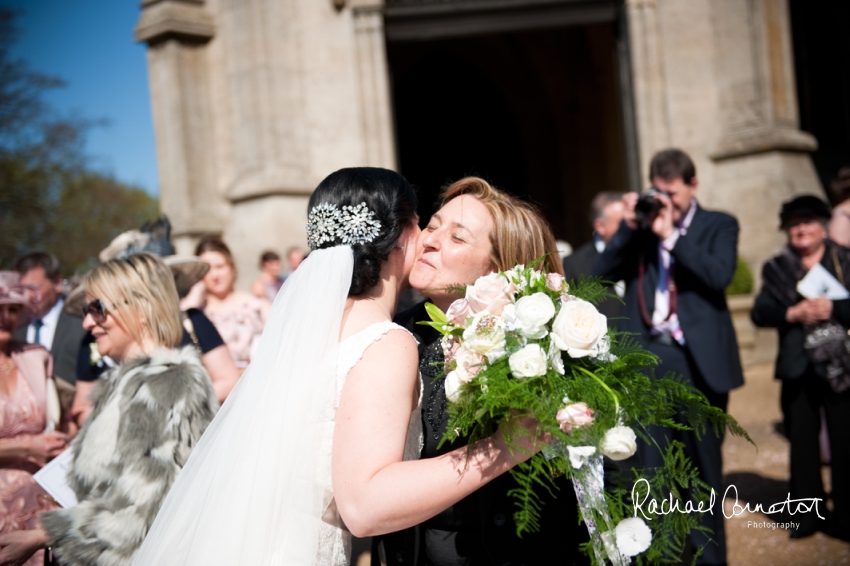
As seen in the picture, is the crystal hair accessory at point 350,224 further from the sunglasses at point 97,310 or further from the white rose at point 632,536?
the sunglasses at point 97,310

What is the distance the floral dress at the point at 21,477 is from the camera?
3.19 metres

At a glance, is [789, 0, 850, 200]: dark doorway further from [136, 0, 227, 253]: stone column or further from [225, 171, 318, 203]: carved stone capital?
[136, 0, 227, 253]: stone column

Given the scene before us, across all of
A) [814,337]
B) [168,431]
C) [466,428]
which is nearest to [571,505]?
[466,428]

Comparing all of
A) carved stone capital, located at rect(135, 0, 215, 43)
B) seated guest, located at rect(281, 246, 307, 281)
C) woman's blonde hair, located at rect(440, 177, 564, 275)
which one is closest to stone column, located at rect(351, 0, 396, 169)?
seated guest, located at rect(281, 246, 307, 281)

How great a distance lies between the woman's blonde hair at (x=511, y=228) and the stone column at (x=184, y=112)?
7.55 meters

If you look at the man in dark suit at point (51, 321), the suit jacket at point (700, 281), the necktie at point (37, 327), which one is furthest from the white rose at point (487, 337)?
the necktie at point (37, 327)

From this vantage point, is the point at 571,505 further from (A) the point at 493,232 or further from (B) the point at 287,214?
(B) the point at 287,214

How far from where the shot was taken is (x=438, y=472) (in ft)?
5.91

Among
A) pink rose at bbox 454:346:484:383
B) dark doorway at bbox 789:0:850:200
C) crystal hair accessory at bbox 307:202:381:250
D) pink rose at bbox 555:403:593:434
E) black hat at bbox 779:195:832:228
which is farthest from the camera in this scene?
dark doorway at bbox 789:0:850:200

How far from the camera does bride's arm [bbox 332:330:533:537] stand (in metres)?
1.75

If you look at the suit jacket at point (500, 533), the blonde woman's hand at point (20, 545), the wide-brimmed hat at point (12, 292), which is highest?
the wide-brimmed hat at point (12, 292)

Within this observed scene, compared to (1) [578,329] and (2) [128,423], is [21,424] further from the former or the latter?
(1) [578,329]

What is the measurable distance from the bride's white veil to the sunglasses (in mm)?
1150

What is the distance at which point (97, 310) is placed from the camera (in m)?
3.05
